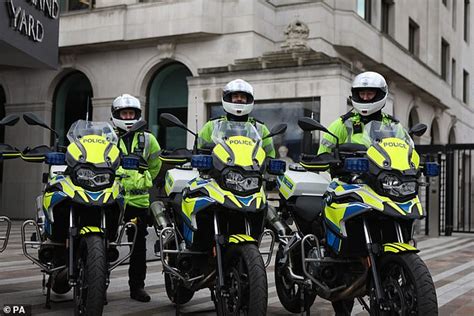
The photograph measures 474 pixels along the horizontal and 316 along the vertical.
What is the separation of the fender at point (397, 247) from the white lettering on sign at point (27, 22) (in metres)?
12.4

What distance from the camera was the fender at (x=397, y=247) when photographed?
4.68 m

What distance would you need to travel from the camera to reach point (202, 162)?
5594mm

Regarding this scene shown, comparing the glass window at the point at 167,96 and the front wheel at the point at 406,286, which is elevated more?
the glass window at the point at 167,96

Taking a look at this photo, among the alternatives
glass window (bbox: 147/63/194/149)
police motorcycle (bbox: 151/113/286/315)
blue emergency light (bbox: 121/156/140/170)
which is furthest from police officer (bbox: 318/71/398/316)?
glass window (bbox: 147/63/194/149)

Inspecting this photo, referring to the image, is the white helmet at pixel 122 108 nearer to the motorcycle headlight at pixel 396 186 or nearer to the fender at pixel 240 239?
the fender at pixel 240 239

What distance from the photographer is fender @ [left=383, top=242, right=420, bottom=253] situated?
15.4 ft

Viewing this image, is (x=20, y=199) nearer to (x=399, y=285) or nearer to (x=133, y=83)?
(x=133, y=83)

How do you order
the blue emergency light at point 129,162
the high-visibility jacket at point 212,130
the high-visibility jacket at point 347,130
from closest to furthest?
1. the high-visibility jacket at point 347,130
2. the blue emergency light at point 129,162
3. the high-visibility jacket at point 212,130

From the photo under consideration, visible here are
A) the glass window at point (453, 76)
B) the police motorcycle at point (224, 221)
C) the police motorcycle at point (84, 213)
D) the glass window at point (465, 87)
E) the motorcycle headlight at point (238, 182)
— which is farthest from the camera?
the glass window at point (465, 87)

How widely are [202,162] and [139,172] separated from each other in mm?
1772

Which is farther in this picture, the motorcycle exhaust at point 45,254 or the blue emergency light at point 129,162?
the motorcycle exhaust at point 45,254

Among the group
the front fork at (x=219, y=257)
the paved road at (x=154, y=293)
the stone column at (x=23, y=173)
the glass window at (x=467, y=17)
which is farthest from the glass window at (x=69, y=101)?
the glass window at (x=467, y=17)

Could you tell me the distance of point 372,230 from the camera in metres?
5.06

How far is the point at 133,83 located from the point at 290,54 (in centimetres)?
703
